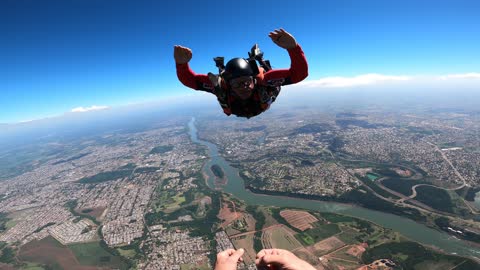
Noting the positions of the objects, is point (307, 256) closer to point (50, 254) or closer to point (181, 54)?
point (181, 54)

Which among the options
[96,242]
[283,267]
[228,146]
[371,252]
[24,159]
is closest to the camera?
[283,267]

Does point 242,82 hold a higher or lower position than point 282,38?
lower

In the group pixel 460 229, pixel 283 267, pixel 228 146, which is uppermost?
pixel 283 267

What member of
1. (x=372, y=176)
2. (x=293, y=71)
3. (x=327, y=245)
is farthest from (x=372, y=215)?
(x=293, y=71)

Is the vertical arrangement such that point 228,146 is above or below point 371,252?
above

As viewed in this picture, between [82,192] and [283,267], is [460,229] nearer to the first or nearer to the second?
[283,267]

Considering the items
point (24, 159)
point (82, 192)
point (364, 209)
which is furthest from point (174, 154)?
point (24, 159)

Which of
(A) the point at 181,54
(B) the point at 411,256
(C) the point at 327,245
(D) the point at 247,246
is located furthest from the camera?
(D) the point at 247,246

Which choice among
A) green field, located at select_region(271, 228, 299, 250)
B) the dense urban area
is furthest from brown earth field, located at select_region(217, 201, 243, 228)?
green field, located at select_region(271, 228, 299, 250)
